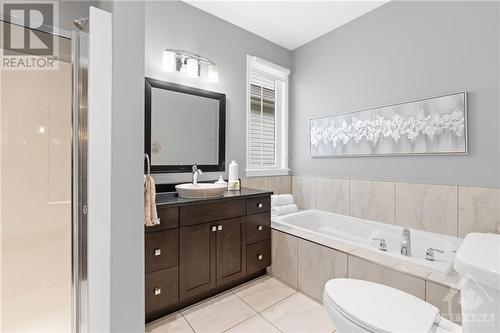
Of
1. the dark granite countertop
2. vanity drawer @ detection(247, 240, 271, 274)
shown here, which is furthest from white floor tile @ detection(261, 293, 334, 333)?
the dark granite countertop

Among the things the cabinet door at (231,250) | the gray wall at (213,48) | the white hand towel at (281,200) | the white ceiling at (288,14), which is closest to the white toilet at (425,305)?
the cabinet door at (231,250)

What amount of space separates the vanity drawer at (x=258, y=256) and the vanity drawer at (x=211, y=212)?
0.38 metres

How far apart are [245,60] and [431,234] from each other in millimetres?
2607

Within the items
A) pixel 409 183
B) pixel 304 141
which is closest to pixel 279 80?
pixel 304 141

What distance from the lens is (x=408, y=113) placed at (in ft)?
7.23

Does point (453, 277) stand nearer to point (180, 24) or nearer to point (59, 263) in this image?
point (59, 263)

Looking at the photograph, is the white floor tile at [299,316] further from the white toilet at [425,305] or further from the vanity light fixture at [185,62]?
the vanity light fixture at [185,62]

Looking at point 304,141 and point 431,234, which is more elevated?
point 304,141

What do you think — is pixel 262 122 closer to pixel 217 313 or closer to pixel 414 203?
pixel 414 203

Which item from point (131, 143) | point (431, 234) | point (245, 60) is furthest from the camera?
point (245, 60)

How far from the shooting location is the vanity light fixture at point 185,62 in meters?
2.18

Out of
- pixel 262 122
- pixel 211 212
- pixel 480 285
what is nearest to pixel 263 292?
pixel 211 212

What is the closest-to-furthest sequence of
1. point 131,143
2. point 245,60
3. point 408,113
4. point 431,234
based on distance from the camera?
point 131,143 → point 431,234 → point 408,113 → point 245,60

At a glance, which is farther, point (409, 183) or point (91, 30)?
point (409, 183)
